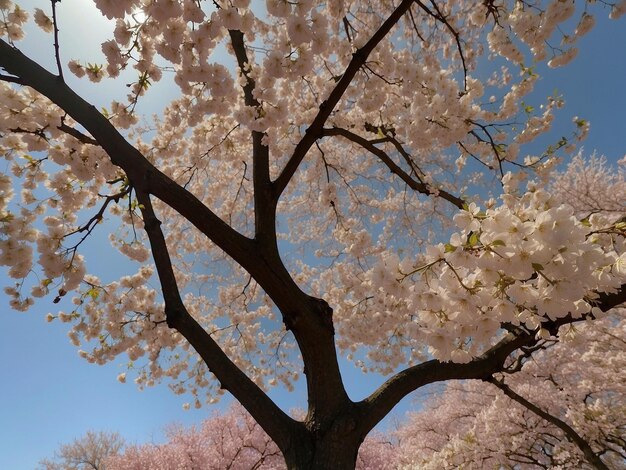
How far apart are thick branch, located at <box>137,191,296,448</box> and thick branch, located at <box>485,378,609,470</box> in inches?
83.7

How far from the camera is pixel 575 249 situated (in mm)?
1226

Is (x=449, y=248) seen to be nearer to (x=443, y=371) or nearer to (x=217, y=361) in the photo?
(x=217, y=361)

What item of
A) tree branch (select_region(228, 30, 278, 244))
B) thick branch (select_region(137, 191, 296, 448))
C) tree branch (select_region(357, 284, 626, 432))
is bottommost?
tree branch (select_region(357, 284, 626, 432))

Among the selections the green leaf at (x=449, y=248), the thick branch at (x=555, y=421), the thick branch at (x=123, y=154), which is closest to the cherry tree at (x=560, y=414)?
the thick branch at (x=555, y=421)

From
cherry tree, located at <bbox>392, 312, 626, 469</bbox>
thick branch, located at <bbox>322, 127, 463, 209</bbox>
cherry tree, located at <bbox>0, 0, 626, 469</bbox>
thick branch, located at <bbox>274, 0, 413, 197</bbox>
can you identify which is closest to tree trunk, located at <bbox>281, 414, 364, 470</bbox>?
cherry tree, located at <bbox>0, 0, 626, 469</bbox>

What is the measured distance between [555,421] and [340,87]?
176 inches

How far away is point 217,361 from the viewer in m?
2.63

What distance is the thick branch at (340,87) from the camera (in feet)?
10.2

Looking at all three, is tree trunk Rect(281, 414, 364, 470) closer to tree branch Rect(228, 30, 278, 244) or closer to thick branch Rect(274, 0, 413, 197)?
tree branch Rect(228, 30, 278, 244)

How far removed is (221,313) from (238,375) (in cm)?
536

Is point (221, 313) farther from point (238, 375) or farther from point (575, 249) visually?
point (575, 249)

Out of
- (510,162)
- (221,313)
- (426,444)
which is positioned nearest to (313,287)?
(221,313)

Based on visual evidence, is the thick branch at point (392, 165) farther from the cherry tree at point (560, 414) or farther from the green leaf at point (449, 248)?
the cherry tree at point (560, 414)

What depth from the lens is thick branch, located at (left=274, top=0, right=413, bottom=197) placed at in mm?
3104
